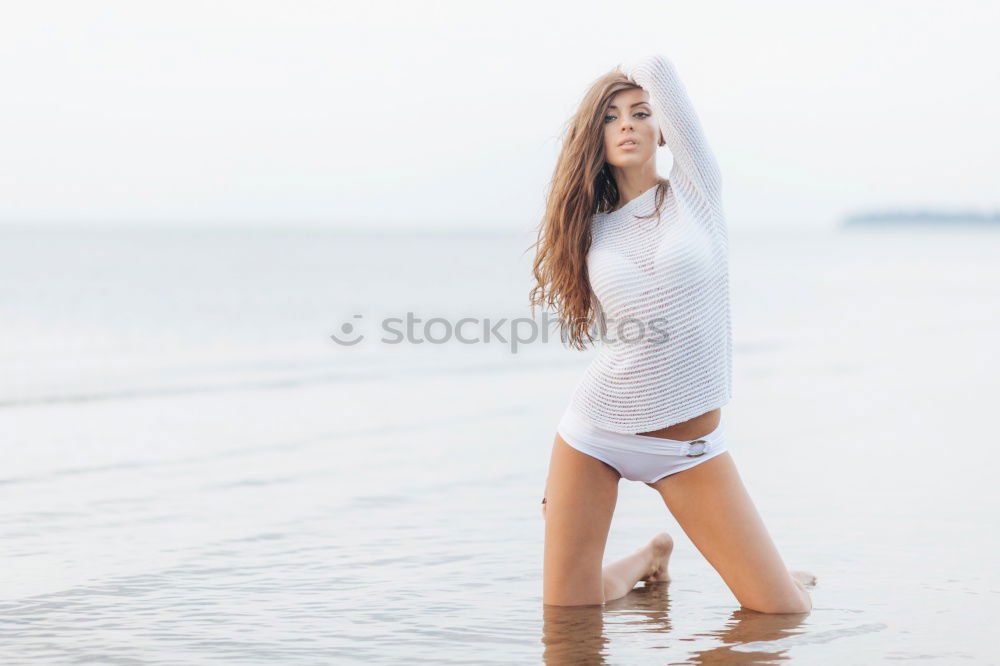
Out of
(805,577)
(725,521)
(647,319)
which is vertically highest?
(647,319)

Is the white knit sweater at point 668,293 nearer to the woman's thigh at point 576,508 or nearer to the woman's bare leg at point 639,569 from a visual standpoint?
the woman's thigh at point 576,508

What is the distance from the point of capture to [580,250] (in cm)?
455

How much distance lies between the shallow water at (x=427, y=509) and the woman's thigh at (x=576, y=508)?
264 millimetres

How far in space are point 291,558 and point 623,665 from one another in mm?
2256

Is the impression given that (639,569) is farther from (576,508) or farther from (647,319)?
(647,319)

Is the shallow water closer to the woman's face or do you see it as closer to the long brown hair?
the long brown hair

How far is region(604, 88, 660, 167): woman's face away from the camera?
4496 mm

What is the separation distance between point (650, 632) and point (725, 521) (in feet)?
1.99

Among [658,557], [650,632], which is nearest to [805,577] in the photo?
[658,557]

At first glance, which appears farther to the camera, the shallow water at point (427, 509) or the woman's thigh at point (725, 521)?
the shallow water at point (427, 509)

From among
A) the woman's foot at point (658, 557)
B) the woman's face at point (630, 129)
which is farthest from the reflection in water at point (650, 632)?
the woman's face at point (630, 129)

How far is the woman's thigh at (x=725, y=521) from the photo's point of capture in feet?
14.7

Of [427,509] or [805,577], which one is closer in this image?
[805,577]

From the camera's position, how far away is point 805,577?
526 centimetres
